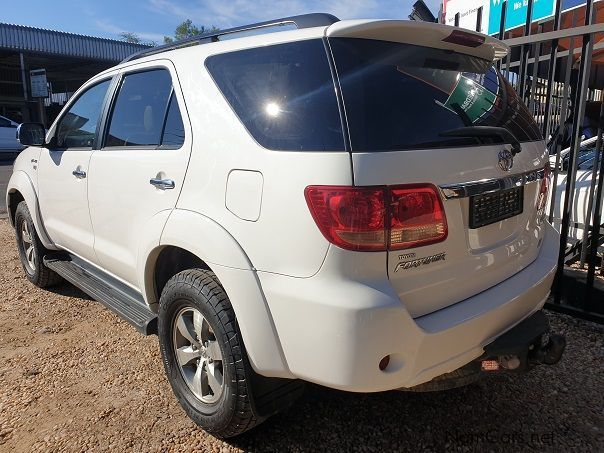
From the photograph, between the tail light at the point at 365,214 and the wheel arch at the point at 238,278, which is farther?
the wheel arch at the point at 238,278

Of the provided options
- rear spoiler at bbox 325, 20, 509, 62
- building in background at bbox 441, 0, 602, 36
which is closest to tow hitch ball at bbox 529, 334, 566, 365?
rear spoiler at bbox 325, 20, 509, 62

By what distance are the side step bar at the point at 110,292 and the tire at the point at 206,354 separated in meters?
0.21

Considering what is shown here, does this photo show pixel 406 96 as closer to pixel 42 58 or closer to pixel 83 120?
pixel 83 120

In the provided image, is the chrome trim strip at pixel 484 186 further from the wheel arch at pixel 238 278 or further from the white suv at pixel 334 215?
the wheel arch at pixel 238 278

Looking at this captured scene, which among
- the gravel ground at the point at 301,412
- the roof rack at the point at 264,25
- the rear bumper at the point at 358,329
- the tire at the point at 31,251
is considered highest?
the roof rack at the point at 264,25

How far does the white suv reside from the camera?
1760mm

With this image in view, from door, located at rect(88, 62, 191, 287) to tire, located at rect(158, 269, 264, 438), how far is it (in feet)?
1.44

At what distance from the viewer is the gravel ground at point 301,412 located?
7.74ft

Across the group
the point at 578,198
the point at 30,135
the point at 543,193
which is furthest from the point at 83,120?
the point at 578,198

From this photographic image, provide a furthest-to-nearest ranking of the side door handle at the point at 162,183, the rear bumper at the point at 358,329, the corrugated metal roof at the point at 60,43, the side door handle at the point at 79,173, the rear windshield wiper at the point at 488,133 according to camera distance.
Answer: the corrugated metal roof at the point at 60,43 → the side door handle at the point at 79,173 → the side door handle at the point at 162,183 → the rear windshield wiper at the point at 488,133 → the rear bumper at the point at 358,329

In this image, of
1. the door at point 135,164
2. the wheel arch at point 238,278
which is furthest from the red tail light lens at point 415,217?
the door at point 135,164

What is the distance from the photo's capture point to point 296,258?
5.93ft

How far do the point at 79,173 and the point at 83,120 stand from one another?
0.51 metres

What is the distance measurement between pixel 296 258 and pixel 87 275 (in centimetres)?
229
